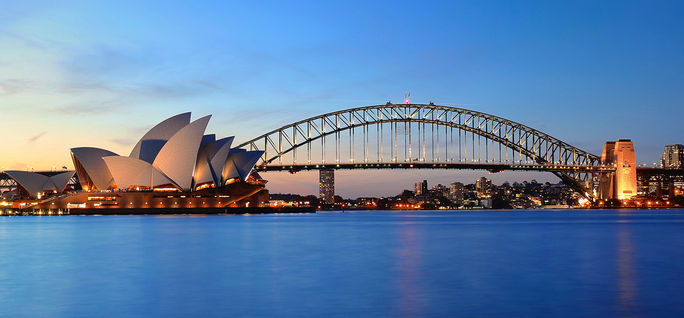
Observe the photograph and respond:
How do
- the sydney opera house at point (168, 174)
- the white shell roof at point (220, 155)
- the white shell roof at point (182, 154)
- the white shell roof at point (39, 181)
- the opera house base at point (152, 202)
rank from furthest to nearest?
1. the white shell roof at point (39, 181)
2. the opera house base at point (152, 202)
3. the white shell roof at point (220, 155)
4. the sydney opera house at point (168, 174)
5. the white shell roof at point (182, 154)

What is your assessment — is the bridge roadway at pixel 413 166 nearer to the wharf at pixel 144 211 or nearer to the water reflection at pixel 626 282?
the wharf at pixel 144 211

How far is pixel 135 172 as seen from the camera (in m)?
84.2

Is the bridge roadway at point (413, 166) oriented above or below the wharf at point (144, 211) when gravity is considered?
above

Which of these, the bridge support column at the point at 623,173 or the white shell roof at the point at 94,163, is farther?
the bridge support column at the point at 623,173

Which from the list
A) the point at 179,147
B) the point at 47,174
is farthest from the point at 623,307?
the point at 47,174

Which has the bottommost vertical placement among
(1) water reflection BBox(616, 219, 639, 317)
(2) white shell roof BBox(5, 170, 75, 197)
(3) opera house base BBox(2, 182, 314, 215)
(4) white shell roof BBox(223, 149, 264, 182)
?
(1) water reflection BBox(616, 219, 639, 317)

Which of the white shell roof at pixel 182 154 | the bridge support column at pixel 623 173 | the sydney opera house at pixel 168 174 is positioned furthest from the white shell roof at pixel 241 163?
the bridge support column at pixel 623 173

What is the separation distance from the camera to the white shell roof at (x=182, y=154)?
250 feet

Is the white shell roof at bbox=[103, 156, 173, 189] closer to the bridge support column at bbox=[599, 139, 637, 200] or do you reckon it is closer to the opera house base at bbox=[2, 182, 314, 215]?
the opera house base at bbox=[2, 182, 314, 215]

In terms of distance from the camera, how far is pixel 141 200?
8850cm

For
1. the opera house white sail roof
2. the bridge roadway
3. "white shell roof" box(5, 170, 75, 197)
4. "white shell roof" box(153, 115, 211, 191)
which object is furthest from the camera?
"white shell roof" box(5, 170, 75, 197)

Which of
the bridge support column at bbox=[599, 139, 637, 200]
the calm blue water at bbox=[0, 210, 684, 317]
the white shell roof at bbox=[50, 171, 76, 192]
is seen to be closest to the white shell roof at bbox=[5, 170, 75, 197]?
the white shell roof at bbox=[50, 171, 76, 192]

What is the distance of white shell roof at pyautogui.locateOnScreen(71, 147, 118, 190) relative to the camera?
88125 millimetres

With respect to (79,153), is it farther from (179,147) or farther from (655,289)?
(655,289)
